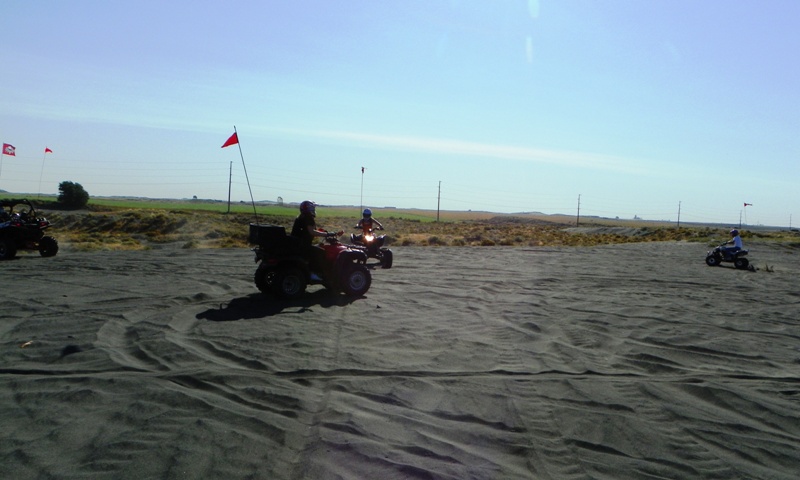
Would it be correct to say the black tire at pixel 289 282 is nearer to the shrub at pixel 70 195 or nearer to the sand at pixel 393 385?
the sand at pixel 393 385

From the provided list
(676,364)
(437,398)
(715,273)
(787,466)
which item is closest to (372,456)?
(437,398)

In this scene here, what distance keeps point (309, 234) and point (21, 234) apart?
1280cm

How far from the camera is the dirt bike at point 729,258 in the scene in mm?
20703

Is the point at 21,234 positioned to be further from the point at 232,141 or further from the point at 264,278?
the point at 264,278

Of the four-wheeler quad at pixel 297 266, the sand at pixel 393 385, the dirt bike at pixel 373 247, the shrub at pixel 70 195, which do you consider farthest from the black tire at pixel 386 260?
the shrub at pixel 70 195

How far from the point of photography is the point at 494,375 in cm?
677

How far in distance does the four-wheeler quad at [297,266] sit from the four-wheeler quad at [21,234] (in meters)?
11.7

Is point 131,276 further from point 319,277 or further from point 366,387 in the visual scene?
point 366,387

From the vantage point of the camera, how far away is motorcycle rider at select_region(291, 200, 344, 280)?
11320 mm

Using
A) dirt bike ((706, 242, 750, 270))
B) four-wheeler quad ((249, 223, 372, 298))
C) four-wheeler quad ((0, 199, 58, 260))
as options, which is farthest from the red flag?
dirt bike ((706, 242, 750, 270))

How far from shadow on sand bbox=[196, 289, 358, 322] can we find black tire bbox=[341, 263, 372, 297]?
183mm

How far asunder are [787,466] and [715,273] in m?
15.9

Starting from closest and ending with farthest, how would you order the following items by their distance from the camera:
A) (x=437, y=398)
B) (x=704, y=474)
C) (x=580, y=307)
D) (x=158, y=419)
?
1. (x=704, y=474)
2. (x=158, y=419)
3. (x=437, y=398)
4. (x=580, y=307)

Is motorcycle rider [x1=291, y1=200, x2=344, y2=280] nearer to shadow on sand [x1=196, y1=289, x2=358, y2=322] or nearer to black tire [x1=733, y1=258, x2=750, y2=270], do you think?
shadow on sand [x1=196, y1=289, x2=358, y2=322]
